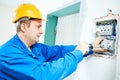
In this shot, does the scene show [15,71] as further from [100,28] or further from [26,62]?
[100,28]

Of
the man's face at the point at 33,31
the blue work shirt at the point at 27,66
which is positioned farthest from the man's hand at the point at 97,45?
the man's face at the point at 33,31

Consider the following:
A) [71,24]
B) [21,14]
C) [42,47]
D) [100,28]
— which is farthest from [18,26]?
[71,24]

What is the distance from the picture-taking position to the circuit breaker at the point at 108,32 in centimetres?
115

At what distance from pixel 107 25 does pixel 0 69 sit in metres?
0.71

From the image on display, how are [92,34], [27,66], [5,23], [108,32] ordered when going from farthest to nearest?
[5,23]
[92,34]
[108,32]
[27,66]

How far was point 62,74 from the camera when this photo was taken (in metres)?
1.07

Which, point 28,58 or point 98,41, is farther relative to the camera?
point 98,41

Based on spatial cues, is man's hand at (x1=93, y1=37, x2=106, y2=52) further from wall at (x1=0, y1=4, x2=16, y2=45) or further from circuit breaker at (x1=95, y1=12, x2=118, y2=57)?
wall at (x1=0, y1=4, x2=16, y2=45)

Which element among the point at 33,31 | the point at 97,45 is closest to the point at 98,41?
the point at 97,45

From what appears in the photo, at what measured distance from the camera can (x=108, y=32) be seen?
1169 millimetres

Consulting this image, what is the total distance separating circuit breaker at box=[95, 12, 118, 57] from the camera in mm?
1146

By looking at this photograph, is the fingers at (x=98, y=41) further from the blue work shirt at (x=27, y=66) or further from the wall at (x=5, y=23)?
the wall at (x=5, y=23)

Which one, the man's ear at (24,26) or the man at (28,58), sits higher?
the man's ear at (24,26)

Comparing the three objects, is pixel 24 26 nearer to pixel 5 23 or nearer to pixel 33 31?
pixel 33 31
